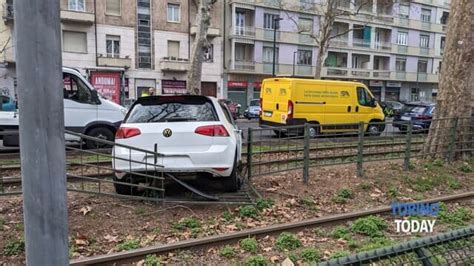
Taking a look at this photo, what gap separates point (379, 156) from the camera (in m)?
9.48

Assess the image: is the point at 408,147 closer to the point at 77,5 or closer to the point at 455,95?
the point at 455,95

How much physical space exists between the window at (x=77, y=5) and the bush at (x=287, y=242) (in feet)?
104

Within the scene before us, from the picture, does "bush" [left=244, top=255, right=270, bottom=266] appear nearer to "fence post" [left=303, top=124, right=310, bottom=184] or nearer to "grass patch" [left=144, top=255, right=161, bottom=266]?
"grass patch" [left=144, top=255, right=161, bottom=266]

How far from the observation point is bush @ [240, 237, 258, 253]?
15.9 ft

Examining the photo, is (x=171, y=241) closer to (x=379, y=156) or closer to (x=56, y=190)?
(x=56, y=190)

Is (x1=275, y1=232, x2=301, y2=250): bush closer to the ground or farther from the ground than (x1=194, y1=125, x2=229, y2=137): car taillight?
closer to the ground

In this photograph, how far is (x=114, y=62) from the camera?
3334cm

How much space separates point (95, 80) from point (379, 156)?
26.4 metres

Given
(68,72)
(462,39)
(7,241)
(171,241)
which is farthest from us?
(68,72)

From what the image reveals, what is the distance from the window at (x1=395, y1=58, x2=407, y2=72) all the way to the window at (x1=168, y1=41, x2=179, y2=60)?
90.0 feet

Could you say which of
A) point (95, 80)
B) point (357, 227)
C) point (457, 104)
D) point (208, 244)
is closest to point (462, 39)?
point (457, 104)

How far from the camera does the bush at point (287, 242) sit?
16.3 ft

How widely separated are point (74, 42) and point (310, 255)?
104 ft

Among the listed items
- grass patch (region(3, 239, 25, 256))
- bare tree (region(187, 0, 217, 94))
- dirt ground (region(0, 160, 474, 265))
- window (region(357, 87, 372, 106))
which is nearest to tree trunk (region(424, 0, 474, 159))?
dirt ground (region(0, 160, 474, 265))
